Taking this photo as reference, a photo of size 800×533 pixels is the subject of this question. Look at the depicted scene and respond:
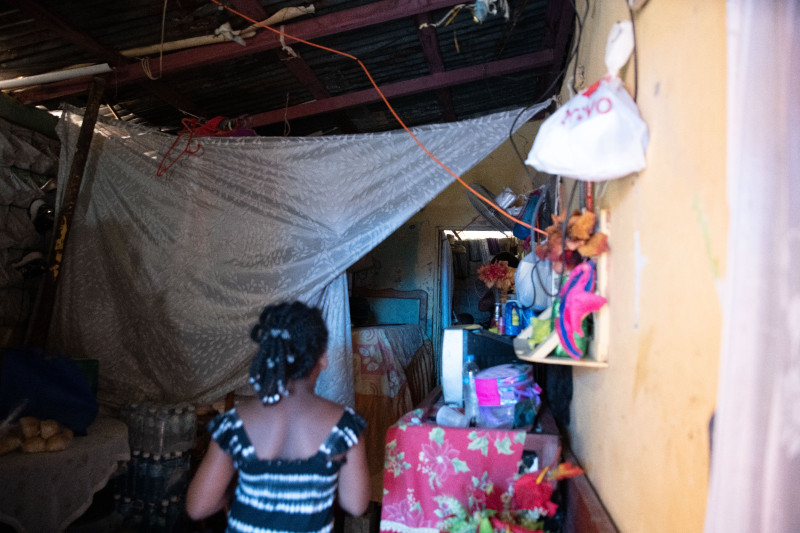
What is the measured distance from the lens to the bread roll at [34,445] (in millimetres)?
2264

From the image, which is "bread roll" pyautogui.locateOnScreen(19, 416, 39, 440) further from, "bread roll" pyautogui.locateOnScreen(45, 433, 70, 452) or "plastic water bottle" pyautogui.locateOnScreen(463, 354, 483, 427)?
"plastic water bottle" pyautogui.locateOnScreen(463, 354, 483, 427)

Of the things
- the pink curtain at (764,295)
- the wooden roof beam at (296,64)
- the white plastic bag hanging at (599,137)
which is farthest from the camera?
the wooden roof beam at (296,64)

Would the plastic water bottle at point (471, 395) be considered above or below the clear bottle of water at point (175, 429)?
above

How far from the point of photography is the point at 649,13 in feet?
4.35

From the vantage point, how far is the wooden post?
2.92 m

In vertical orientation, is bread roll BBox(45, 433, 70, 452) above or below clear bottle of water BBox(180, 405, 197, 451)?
above

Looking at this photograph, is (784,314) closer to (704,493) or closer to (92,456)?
(704,493)

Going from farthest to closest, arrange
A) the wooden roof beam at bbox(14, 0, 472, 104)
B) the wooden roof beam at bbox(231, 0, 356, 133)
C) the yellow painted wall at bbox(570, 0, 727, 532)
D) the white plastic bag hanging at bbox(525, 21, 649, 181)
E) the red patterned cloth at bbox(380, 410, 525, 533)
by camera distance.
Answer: the wooden roof beam at bbox(14, 0, 472, 104), the wooden roof beam at bbox(231, 0, 356, 133), the red patterned cloth at bbox(380, 410, 525, 533), the white plastic bag hanging at bbox(525, 21, 649, 181), the yellow painted wall at bbox(570, 0, 727, 532)

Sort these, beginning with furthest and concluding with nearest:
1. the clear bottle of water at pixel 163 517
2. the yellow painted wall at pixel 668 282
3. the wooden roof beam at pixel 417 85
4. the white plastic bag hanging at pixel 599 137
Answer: the wooden roof beam at pixel 417 85, the clear bottle of water at pixel 163 517, the white plastic bag hanging at pixel 599 137, the yellow painted wall at pixel 668 282

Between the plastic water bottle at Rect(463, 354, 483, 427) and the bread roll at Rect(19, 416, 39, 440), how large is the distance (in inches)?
76.1

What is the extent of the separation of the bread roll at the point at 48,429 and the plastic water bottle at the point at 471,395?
1.86 metres

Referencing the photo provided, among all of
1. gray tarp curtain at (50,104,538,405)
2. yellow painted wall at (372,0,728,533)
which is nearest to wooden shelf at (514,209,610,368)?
yellow painted wall at (372,0,728,533)

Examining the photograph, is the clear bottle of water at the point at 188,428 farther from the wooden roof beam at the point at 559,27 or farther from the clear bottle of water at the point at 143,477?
the wooden roof beam at the point at 559,27

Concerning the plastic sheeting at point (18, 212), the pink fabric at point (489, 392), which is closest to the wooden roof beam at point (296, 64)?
the plastic sheeting at point (18, 212)
